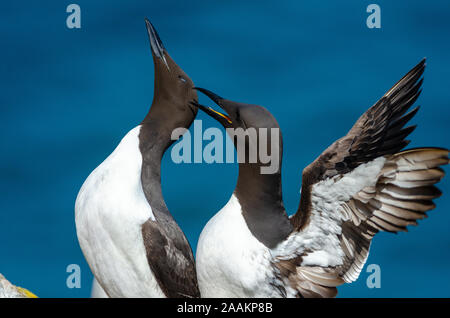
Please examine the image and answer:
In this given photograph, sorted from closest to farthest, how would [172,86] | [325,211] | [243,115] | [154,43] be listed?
[325,211], [243,115], [172,86], [154,43]

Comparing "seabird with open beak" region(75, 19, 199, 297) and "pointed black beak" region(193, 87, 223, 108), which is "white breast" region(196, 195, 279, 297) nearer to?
"seabird with open beak" region(75, 19, 199, 297)

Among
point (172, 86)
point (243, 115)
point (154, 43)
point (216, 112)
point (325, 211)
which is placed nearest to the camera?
point (325, 211)

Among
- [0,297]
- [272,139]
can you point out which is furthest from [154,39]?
[0,297]

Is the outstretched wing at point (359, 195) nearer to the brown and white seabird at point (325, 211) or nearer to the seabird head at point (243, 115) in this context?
the brown and white seabird at point (325, 211)

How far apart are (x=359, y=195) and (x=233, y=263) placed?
0.92 m

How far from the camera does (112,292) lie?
5.66 meters

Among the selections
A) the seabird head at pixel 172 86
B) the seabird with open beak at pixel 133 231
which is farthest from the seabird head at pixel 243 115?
the seabird with open beak at pixel 133 231

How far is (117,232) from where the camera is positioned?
550 centimetres

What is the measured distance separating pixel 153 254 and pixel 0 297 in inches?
42.7

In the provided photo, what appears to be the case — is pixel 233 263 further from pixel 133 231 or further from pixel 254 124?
pixel 254 124

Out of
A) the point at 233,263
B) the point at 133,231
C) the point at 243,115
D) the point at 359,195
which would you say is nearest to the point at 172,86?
the point at 243,115

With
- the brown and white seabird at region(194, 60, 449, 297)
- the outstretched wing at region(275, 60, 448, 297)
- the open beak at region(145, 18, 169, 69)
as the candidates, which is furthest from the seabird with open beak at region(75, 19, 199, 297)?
the outstretched wing at region(275, 60, 448, 297)
